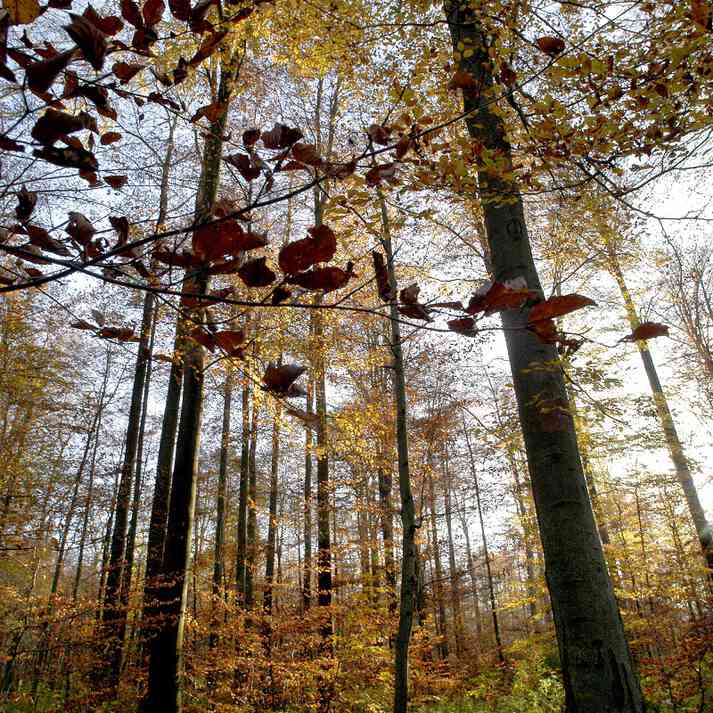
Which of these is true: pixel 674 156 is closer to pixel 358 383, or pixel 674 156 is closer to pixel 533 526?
pixel 533 526

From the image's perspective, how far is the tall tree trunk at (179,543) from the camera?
3836mm

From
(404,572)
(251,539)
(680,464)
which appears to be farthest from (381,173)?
(251,539)

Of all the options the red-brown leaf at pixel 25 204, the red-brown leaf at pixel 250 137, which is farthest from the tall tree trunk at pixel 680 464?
the red-brown leaf at pixel 25 204

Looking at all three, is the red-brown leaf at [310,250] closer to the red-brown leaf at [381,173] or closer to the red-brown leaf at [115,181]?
the red-brown leaf at [381,173]

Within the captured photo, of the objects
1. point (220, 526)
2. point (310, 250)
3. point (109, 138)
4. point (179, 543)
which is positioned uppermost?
point (220, 526)

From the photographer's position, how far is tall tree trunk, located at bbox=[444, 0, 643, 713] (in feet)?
5.60

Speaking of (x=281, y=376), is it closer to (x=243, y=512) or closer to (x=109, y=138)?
(x=109, y=138)

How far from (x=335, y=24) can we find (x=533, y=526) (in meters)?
8.60

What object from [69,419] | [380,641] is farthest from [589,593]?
[69,419]

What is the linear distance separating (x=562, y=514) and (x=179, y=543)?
3.57 metres

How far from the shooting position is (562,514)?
1.93 m

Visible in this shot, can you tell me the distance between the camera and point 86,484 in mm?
13398

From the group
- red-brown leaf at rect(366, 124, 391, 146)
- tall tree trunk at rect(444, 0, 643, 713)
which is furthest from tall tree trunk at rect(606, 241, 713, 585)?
red-brown leaf at rect(366, 124, 391, 146)

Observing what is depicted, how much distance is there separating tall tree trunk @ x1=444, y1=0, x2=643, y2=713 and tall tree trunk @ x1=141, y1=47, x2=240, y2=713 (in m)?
2.48
